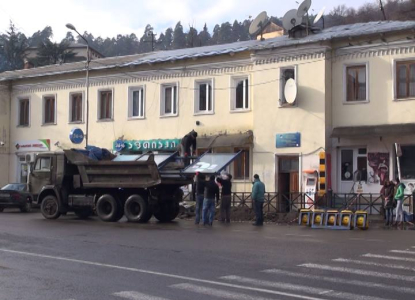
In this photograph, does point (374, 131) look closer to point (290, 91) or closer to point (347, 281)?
point (290, 91)

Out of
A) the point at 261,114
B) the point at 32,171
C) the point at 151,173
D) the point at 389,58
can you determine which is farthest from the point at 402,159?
the point at 32,171

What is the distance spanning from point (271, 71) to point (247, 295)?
19.5 meters

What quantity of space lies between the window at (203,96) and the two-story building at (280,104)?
0.17 ft

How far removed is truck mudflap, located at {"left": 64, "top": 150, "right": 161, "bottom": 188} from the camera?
804 inches

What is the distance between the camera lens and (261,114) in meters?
26.8

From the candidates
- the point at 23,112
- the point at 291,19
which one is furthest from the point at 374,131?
the point at 23,112

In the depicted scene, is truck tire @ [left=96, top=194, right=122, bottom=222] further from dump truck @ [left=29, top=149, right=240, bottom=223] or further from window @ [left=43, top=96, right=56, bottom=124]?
window @ [left=43, top=96, right=56, bottom=124]

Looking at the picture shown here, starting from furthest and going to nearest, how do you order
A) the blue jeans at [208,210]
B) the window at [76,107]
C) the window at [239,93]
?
the window at [76,107]
the window at [239,93]
the blue jeans at [208,210]

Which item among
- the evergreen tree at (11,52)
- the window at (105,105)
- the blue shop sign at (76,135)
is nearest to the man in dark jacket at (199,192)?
the blue shop sign at (76,135)

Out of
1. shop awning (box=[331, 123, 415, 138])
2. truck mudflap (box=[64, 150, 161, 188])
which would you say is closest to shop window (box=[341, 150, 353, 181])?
shop awning (box=[331, 123, 415, 138])

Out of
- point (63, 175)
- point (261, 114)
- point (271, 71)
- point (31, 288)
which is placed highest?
point (271, 71)

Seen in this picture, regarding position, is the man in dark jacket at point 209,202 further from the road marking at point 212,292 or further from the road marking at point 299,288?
the road marking at point 212,292

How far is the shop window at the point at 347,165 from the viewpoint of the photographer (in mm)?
25312

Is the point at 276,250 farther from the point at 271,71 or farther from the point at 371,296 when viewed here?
the point at 271,71
